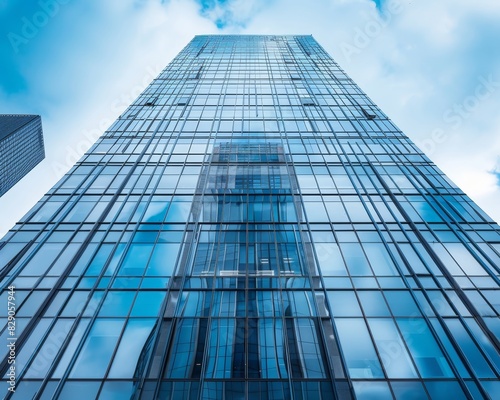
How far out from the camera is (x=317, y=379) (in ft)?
39.6

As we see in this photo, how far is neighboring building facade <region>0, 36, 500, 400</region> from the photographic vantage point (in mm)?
12164

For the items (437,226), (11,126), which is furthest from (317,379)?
(11,126)

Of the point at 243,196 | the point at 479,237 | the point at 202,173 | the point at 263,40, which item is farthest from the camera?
the point at 263,40

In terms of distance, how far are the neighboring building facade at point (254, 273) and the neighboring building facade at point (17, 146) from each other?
159m

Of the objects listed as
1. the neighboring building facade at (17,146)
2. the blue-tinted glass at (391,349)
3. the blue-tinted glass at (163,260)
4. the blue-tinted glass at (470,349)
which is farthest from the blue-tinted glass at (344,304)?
the neighboring building facade at (17,146)

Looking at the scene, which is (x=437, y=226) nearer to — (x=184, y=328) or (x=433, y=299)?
(x=433, y=299)

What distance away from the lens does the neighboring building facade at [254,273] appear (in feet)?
39.9

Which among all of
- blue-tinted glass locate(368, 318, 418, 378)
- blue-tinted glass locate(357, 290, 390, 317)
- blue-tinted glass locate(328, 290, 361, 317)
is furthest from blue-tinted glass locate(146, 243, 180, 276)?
blue-tinted glass locate(368, 318, 418, 378)

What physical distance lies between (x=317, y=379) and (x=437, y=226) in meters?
12.2

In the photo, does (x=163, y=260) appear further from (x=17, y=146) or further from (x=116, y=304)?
(x=17, y=146)

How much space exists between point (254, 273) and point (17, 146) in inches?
7439

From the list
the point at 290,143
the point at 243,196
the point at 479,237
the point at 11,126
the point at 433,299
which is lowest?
the point at 433,299

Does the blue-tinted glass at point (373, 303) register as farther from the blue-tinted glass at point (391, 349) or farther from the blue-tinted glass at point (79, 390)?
the blue-tinted glass at point (79, 390)

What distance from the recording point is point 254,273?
16.6 metres
